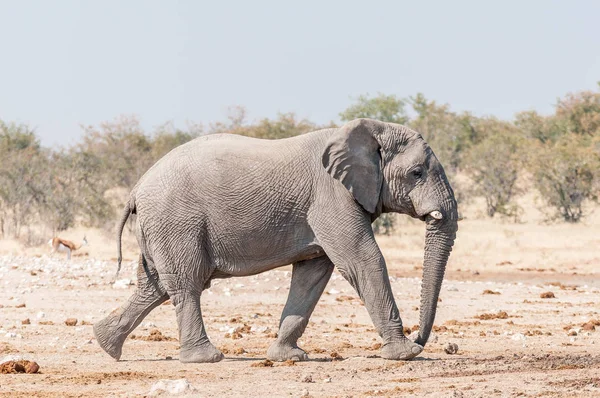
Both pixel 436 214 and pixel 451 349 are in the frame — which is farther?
pixel 451 349

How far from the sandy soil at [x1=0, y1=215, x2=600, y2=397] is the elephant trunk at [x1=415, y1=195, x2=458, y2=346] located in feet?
1.08

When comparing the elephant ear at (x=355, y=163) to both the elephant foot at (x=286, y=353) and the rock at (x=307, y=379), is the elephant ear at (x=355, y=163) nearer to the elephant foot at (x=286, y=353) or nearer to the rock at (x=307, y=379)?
the elephant foot at (x=286, y=353)

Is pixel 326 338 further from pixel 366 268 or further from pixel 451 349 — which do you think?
pixel 366 268

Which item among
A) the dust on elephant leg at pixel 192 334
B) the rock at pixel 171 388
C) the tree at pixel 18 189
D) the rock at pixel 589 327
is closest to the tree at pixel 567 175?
the tree at pixel 18 189

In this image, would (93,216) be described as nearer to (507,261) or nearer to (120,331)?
(507,261)

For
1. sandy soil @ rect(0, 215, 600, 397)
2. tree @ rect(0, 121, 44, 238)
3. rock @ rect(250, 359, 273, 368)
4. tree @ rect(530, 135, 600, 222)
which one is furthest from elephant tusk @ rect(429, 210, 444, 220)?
tree @ rect(530, 135, 600, 222)

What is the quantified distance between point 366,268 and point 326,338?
289cm

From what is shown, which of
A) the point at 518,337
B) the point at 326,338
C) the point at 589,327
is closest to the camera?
the point at 518,337

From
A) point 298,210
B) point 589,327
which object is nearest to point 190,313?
point 298,210

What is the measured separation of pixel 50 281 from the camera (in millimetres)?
17625

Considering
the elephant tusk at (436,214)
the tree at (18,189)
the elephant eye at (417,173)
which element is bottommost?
the tree at (18,189)

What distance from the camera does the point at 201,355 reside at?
9930mm

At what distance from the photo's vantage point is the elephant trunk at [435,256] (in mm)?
9750

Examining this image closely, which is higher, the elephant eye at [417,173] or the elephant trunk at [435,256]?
the elephant eye at [417,173]
